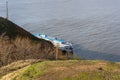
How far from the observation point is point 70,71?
12109 millimetres

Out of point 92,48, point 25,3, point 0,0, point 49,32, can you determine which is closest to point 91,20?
point 49,32

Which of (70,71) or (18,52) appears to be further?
(18,52)

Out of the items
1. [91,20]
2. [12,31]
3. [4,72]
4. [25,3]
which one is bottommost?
[4,72]

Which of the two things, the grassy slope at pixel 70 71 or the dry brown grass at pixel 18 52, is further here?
the dry brown grass at pixel 18 52

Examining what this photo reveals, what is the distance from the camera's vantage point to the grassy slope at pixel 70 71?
38.1 ft

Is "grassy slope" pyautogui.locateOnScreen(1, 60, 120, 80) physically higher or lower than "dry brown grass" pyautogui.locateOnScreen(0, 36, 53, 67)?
lower

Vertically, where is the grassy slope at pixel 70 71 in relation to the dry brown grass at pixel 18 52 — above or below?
below

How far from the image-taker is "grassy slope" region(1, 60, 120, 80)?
11602 mm

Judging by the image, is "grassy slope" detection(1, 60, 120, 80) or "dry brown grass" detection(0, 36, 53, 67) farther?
"dry brown grass" detection(0, 36, 53, 67)

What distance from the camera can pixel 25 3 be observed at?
77.8 metres

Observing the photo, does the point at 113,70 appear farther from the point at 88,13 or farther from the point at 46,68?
the point at 88,13

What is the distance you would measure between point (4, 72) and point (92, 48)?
32.2m

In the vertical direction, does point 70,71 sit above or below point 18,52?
below

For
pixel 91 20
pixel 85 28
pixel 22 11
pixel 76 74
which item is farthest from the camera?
pixel 22 11
